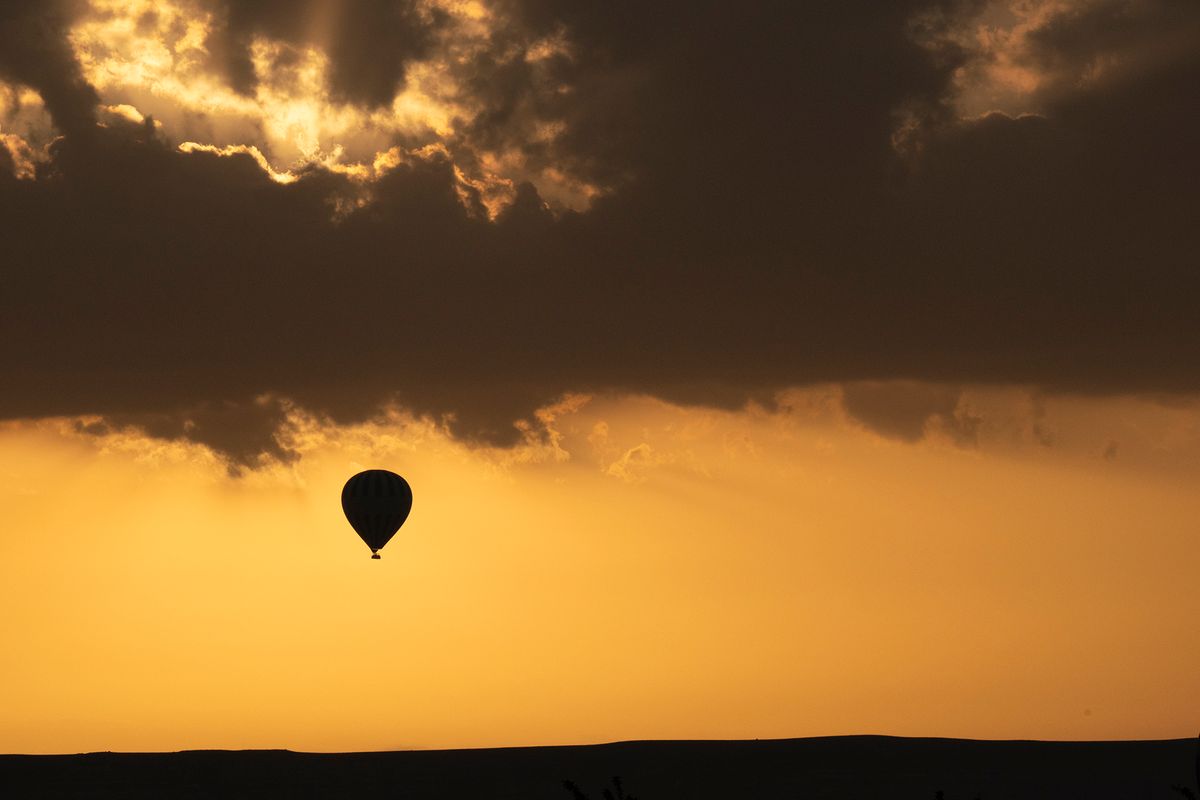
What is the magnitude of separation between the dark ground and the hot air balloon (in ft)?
175

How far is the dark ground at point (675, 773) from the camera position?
553 ft

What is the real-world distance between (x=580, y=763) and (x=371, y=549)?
75725 mm

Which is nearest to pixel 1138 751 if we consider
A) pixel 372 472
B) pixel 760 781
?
pixel 760 781

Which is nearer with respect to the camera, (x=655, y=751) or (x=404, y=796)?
(x=404, y=796)

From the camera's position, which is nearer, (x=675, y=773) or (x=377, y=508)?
(x=377, y=508)

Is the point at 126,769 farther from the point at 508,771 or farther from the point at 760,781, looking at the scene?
the point at 760,781

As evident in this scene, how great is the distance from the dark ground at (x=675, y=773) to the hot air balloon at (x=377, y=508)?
5336 centimetres

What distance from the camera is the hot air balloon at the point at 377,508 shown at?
117 m

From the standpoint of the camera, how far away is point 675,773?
17750 centimetres

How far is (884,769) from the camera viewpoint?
582 ft

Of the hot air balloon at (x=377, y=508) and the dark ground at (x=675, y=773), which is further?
the dark ground at (x=675, y=773)

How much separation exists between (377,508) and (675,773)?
6855cm

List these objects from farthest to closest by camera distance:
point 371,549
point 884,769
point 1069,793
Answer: point 884,769
point 1069,793
point 371,549

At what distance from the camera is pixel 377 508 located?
11681cm
